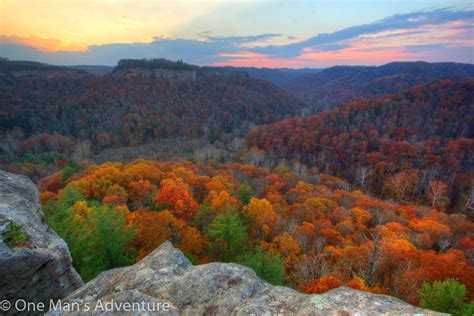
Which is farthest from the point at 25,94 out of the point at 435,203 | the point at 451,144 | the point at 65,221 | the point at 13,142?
the point at 451,144

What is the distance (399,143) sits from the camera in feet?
287

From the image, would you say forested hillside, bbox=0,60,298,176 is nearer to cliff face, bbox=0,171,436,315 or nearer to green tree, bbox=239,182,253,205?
green tree, bbox=239,182,253,205

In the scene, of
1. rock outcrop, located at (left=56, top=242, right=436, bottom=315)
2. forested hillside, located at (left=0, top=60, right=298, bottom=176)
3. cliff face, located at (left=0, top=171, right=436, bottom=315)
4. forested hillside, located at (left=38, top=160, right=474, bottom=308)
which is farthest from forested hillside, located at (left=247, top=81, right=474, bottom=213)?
cliff face, located at (left=0, top=171, right=436, bottom=315)

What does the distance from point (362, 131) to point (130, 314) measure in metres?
108

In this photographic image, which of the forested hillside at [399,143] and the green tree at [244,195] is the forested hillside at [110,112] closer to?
the forested hillside at [399,143]

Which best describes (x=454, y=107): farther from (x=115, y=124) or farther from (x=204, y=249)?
(x=115, y=124)

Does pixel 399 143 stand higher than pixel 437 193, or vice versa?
pixel 399 143

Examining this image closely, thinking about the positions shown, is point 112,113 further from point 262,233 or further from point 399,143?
point 399,143

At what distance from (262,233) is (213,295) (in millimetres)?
26838

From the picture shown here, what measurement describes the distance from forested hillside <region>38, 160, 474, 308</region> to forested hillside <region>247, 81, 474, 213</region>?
19.4 m

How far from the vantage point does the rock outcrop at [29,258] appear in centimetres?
691

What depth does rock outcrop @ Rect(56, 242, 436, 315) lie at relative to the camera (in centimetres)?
659
